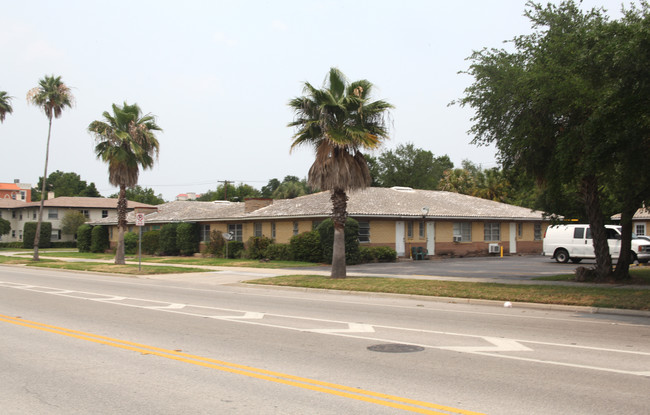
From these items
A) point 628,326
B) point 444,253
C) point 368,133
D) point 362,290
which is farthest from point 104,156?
point 628,326

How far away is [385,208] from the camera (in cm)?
3584

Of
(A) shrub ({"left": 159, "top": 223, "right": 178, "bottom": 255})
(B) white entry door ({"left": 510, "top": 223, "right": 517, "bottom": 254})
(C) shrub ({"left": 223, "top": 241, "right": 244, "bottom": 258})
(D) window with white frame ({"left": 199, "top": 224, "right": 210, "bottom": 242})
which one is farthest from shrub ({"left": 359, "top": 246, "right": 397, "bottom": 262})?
(A) shrub ({"left": 159, "top": 223, "right": 178, "bottom": 255})

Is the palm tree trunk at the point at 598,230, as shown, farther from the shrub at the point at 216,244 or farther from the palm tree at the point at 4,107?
the palm tree at the point at 4,107

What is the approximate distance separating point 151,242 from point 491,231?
25965 millimetres

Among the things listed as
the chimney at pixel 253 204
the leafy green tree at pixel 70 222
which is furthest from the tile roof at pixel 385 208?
the leafy green tree at pixel 70 222

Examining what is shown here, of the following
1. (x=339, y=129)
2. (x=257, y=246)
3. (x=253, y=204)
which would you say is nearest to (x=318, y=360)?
(x=339, y=129)

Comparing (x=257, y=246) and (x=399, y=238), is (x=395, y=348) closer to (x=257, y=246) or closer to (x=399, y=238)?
(x=399, y=238)

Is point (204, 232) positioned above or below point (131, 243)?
above

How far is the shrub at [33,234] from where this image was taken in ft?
208

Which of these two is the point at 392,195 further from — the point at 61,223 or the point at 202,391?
the point at 61,223

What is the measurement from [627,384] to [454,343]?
317 centimetres

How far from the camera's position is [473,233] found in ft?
131

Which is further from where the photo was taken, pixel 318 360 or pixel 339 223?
pixel 339 223

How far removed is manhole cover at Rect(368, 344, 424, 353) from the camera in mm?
9086
